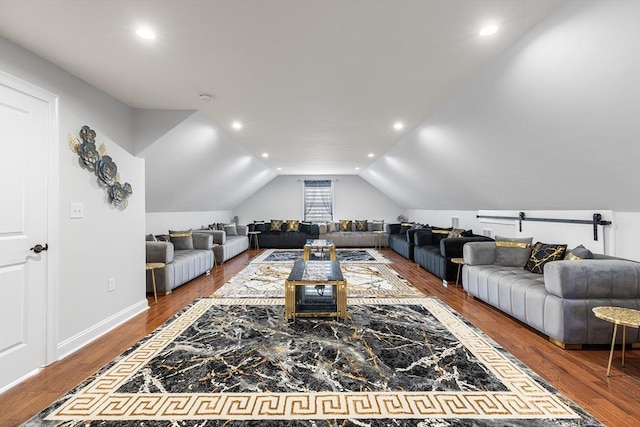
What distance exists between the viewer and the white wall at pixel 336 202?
10703 mm

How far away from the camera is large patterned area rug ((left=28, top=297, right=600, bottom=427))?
1.71 metres

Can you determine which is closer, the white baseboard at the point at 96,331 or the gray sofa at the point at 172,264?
the white baseboard at the point at 96,331

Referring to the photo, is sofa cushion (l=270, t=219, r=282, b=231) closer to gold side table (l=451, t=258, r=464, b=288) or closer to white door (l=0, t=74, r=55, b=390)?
gold side table (l=451, t=258, r=464, b=288)

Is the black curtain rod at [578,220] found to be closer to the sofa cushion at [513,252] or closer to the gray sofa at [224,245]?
the sofa cushion at [513,252]

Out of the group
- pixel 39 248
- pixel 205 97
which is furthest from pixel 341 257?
pixel 39 248

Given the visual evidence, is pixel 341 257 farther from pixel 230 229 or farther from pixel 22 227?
pixel 22 227

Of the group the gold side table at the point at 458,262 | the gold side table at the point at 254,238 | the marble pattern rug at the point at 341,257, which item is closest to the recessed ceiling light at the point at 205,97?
the gold side table at the point at 458,262

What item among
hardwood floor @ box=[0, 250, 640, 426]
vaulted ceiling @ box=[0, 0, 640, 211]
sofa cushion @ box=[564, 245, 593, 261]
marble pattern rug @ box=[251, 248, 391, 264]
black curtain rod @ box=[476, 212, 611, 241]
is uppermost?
vaulted ceiling @ box=[0, 0, 640, 211]

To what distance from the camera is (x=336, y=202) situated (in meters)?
10.7

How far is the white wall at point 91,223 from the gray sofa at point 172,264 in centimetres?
62

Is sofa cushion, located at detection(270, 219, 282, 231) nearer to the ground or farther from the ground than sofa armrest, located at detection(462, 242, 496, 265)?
farther from the ground

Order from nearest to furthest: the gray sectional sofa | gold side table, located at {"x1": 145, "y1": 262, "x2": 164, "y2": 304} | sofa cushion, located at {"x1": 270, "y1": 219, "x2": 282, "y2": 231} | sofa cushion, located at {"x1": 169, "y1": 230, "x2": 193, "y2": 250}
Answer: gold side table, located at {"x1": 145, "y1": 262, "x2": 164, "y2": 304}, sofa cushion, located at {"x1": 169, "y1": 230, "x2": 193, "y2": 250}, the gray sectional sofa, sofa cushion, located at {"x1": 270, "y1": 219, "x2": 282, "y2": 231}

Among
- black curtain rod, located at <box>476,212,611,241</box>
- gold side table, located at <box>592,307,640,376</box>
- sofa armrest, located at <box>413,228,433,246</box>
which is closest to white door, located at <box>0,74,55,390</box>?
gold side table, located at <box>592,307,640,376</box>

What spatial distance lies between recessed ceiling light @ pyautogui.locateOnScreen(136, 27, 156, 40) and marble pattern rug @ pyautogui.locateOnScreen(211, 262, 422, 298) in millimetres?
3170
